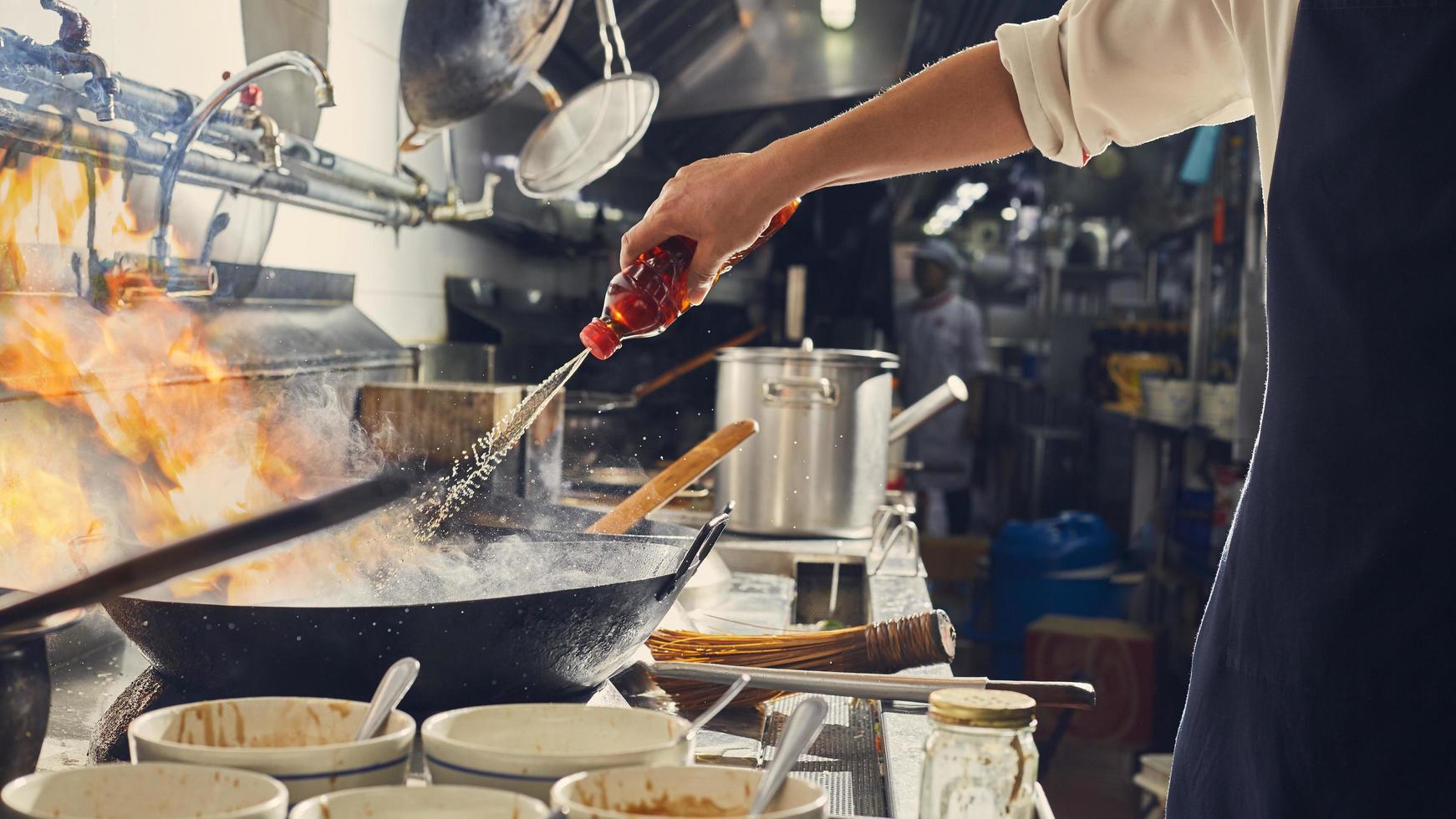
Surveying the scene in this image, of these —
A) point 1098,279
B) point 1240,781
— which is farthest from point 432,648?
point 1098,279

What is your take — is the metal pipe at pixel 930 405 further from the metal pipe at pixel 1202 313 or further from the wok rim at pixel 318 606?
the metal pipe at pixel 1202 313

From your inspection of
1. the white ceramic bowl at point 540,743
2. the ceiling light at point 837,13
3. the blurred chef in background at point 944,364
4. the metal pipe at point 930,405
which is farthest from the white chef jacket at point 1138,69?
the blurred chef in background at point 944,364

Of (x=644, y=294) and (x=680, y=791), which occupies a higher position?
(x=644, y=294)

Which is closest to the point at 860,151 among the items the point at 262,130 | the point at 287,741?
the point at 287,741

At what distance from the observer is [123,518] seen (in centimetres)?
141

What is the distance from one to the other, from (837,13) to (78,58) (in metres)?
3.10

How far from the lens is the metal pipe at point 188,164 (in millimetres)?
1372

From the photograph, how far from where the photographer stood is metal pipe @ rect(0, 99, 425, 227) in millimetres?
1372

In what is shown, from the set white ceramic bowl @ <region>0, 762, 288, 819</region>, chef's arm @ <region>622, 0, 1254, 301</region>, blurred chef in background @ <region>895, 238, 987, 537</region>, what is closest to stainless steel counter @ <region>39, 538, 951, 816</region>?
white ceramic bowl @ <region>0, 762, 288, 819</region>

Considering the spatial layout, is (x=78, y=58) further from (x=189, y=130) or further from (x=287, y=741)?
(x=287, y=741)

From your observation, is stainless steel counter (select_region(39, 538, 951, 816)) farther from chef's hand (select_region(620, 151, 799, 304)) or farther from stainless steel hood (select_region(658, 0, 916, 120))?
stainless steel hood (select_region(658, 0, 916, 120))

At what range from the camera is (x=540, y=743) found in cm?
74

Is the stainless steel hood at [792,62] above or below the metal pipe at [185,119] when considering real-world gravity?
above

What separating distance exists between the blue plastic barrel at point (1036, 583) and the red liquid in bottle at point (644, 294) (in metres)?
4.33
